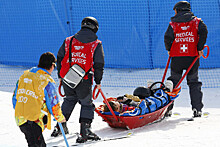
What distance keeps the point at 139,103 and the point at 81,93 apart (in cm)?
89

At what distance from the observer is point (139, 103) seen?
16.0 feet

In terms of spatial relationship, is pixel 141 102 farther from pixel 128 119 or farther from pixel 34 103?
pixel 34 103

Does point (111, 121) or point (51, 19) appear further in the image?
point (51, 19)

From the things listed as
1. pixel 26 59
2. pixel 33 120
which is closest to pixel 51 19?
pixel 26 59

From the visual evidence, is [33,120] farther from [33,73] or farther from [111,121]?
[111,121]

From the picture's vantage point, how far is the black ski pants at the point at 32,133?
3406 mm

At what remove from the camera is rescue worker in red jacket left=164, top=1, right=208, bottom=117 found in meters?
5.43

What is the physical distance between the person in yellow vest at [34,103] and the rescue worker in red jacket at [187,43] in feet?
8.90

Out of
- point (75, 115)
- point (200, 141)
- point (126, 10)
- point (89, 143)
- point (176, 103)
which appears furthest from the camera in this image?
point (126, 10)

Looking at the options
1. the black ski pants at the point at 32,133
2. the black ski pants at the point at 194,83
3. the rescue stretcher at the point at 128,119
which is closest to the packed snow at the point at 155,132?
the rescue stretcher at the point at 128,119

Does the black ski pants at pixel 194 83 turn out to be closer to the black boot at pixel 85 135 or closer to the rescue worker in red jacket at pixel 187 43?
the rescue worker in red jacket at pixel 187 43

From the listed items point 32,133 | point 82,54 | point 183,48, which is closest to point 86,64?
point 82,54

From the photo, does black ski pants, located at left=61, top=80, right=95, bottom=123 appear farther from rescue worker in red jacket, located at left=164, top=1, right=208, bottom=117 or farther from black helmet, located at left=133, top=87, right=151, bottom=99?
rescue worker in red jacket, located at left=164, top=1, right=208, bottom=117

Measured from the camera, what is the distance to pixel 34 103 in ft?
11.1
